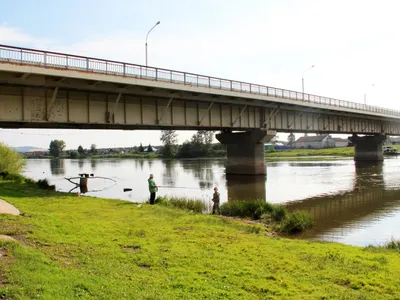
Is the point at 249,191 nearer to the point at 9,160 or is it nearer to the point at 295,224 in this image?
the point at 295,224

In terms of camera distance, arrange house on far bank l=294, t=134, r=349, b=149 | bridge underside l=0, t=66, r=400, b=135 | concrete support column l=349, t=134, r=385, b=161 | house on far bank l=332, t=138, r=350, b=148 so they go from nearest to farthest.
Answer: bridge underside l=0, t=66, r=400, b=135, concrete support column l=349, t=134, r=385, b=161, house on far bank l=294, t=134, r=349, b=149, house on far bank l=332, t=138, r=350, b=148

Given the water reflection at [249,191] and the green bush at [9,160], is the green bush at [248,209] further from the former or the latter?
the green bush at [9,160]

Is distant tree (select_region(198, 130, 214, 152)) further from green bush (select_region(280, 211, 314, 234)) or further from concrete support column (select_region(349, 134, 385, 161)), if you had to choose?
green bush (select_region(280, 211, 314, 234))

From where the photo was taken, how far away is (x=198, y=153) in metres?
127

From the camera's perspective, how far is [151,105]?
32281 mm

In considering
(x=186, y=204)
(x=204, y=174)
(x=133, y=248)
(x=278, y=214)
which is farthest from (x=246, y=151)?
(x=133, y=248)

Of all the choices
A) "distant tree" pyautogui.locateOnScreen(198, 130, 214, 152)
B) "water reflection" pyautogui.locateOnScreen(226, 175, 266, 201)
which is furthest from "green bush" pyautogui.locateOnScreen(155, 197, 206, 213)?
"distant tree" pyautogui.locateOnScreen(198, 130, 214, 152)

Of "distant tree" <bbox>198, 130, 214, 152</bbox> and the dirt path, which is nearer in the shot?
the dirt path

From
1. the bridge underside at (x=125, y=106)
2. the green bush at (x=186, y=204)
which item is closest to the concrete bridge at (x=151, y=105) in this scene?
the bridge underside at (x=125, y=106)

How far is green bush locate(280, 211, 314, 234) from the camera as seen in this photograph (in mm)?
14688

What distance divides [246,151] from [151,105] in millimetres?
17321

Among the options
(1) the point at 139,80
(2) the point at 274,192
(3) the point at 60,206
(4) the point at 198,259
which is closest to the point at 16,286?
(4) the point at 198,259

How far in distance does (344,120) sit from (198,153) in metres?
70.4

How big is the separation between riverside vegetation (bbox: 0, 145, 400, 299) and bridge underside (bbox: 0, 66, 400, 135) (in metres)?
13.7
